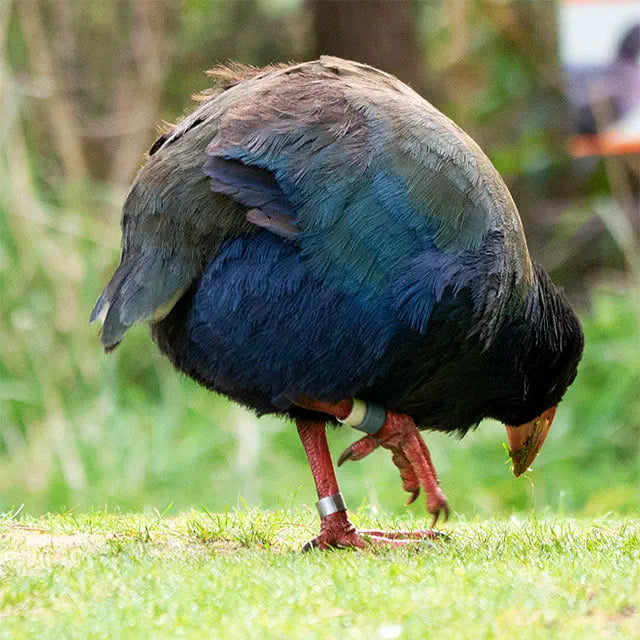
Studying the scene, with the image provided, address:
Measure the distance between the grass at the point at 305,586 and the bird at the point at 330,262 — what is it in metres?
0.36

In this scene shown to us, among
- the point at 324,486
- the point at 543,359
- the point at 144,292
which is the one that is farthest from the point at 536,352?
the point at 144,292

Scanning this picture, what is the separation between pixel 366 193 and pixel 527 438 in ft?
4.40

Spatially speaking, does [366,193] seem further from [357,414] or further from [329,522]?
[329,522]

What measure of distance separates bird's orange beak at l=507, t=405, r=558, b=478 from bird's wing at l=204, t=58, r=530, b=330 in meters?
0.80

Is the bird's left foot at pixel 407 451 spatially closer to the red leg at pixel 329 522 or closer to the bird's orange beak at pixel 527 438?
the red leg at pixel 329 522

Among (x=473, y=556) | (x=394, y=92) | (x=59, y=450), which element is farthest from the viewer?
(x=59, y=450)

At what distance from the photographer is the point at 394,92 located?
3926mm

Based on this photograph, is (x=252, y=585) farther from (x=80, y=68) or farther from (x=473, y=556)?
(x=80, y=68)

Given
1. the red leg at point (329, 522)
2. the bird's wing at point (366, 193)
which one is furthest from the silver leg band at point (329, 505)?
the bird's wing at point (366, 193)

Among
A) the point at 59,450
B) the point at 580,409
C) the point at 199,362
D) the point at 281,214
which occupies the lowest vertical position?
the point at 580,409

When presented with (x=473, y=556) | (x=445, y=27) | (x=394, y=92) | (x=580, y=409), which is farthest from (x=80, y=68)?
(x=473, y=556)

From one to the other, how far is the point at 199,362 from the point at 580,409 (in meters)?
4.78

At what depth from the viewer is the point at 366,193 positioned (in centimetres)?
355

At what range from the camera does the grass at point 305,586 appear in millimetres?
2723
